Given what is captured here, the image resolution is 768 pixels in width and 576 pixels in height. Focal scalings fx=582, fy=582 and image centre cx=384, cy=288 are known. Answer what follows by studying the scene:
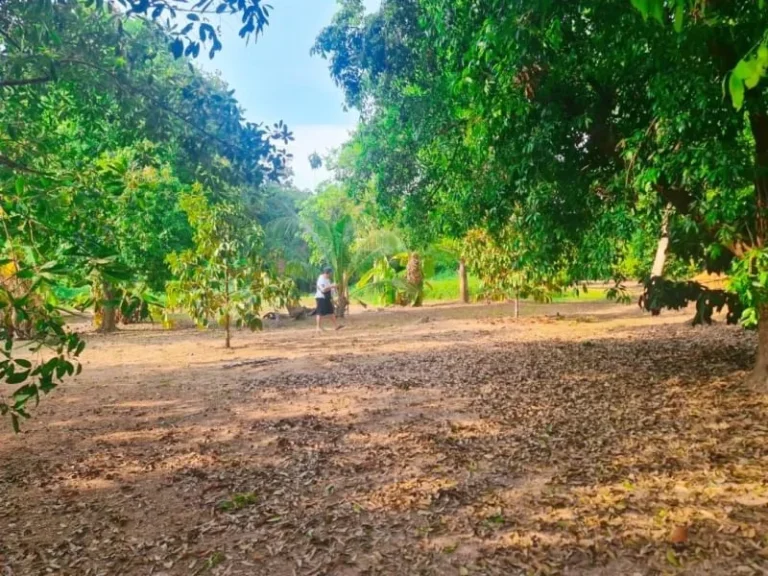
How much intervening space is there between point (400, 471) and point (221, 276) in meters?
7.99

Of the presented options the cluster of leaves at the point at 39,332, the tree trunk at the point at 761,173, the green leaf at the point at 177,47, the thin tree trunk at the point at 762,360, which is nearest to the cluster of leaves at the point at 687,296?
the thin tree trunk at the point at 762,360

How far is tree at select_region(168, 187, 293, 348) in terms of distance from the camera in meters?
11.3

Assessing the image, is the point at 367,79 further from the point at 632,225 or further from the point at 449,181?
the point at 632,225

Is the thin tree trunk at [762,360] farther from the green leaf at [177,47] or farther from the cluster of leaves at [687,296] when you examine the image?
the green leaf at [177,47]

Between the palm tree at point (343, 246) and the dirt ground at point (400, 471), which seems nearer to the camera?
the dirt ground at point (400, 471)

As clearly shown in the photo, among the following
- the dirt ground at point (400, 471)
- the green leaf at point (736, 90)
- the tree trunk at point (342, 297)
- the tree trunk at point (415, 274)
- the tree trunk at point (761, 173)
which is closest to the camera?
the green leaf at point (736, 90)

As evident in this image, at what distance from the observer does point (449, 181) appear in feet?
28.3

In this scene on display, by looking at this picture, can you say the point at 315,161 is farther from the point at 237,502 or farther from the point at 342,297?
the point at 237,502

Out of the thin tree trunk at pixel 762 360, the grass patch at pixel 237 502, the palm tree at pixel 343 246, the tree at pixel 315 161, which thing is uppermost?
the tree at pixel 315 161

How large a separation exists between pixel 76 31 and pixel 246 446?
438 cm

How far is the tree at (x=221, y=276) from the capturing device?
11.3m

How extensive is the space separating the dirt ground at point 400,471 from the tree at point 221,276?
9.38 feet

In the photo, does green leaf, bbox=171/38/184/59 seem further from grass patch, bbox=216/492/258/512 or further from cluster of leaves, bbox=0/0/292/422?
grass patch, bbox=216/492/258/512

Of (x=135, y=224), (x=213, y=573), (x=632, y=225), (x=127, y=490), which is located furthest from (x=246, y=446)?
(x=135, y=224)
